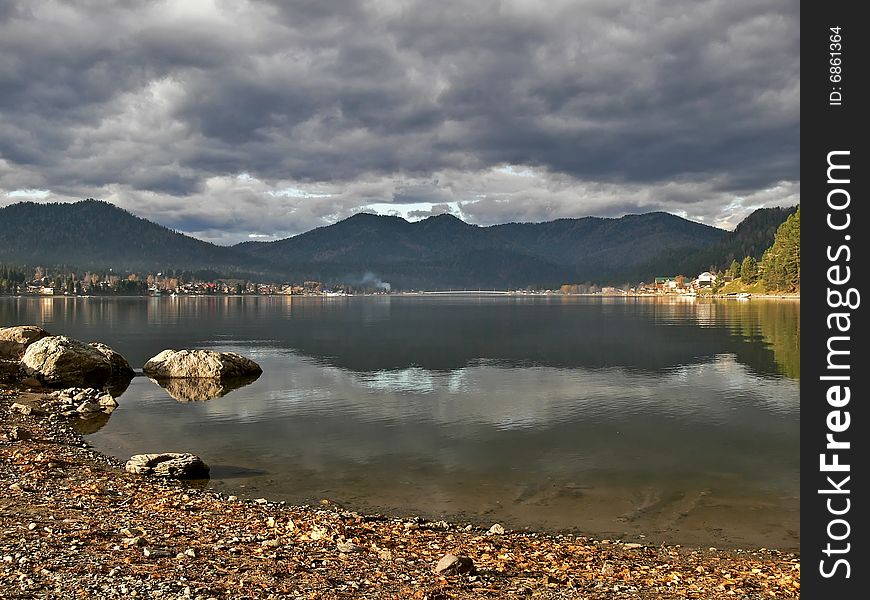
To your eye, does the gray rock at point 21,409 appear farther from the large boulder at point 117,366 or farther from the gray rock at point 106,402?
the large boulder at point 117,366

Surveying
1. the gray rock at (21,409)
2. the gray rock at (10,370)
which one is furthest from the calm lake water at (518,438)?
the gray rock at (10,370)

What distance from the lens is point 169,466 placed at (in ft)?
81.4

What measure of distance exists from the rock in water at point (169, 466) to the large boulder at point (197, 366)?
30.5 m

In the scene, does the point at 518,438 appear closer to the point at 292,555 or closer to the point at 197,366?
the point at 292,555

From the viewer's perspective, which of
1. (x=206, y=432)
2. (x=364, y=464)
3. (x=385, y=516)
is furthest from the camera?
(x=206, y=432)

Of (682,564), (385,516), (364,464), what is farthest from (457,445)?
(682,564)

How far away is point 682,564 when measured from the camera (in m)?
16.3

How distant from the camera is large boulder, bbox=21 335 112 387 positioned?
4981cm

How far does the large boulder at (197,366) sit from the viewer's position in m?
55.5

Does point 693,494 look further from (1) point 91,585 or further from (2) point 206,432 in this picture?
(2) point 206,432

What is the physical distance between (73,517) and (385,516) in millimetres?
9128

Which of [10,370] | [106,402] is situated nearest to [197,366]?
[106,402]

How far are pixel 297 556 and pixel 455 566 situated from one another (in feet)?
12.7
